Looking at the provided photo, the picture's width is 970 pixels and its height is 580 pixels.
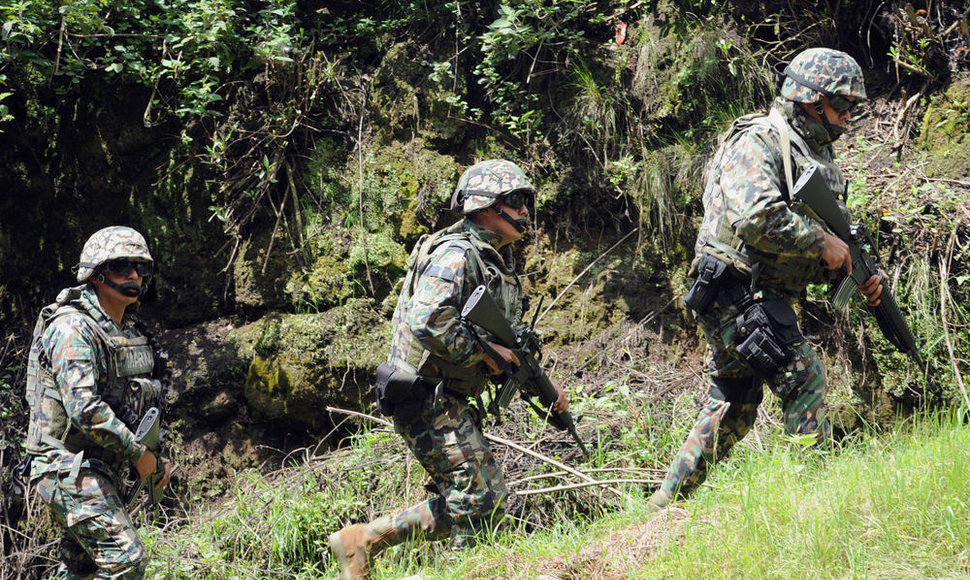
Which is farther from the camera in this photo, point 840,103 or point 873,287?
point 873,287

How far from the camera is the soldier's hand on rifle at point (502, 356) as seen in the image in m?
4.18

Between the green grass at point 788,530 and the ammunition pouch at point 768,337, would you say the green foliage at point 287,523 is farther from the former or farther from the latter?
the ammunition pouch at point 768,337

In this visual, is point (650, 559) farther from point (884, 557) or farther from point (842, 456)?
point (842, 456)

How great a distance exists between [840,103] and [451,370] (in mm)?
2234

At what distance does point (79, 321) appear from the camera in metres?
4.37

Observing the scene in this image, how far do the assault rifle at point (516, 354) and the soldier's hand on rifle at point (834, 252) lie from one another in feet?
4.63

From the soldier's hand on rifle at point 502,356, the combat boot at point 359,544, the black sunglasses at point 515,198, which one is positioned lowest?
the combat boot at point 359,544

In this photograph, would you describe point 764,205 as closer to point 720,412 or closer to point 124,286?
point 720,412

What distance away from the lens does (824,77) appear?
4.17m

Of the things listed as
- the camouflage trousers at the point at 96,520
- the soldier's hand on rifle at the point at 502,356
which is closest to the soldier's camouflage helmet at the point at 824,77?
the soldier's hand on rifle at the point at 502,356

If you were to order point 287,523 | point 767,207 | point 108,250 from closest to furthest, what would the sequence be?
1. point 767,207
2. point 108,250
3. point 287,523

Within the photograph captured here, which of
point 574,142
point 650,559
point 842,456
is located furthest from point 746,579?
point 574,142

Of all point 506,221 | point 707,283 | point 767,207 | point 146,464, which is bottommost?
point 146,464

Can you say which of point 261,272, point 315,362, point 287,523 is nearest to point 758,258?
point 287,523
